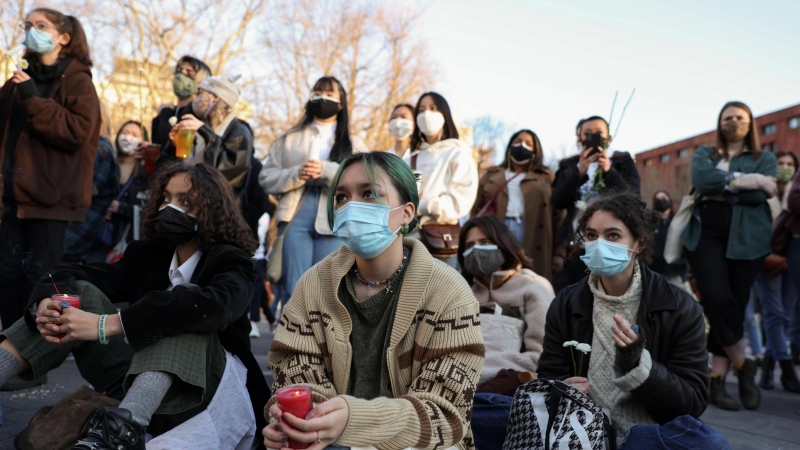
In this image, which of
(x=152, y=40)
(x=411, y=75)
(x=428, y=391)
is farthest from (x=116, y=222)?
(x=411, y=75)

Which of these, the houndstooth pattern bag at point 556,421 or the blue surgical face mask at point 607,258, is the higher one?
the blue surgical face mask at point 607,258

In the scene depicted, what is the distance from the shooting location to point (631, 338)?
9.75 ft

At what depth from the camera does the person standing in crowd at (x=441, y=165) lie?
524 cm

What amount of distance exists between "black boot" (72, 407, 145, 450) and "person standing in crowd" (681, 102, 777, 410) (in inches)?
160

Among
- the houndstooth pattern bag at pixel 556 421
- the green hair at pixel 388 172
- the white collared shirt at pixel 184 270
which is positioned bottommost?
the houndstooth pattern bag at pixel 556 421

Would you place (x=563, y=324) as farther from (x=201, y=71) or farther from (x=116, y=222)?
(x=116, y=222)

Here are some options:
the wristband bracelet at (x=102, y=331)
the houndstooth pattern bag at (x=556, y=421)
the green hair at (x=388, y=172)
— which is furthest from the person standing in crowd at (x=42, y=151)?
the houndstooth pattern bag at (x=556, y=421)

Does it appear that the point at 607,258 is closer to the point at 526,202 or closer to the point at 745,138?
the point at 526,202

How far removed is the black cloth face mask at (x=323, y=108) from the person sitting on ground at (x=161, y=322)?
5.94ft

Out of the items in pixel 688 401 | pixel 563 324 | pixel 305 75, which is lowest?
pixel 688 401

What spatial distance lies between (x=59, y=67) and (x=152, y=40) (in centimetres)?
1786

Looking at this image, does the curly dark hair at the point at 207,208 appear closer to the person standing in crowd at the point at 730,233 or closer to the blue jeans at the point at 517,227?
the blue jeans at the point at 517,227

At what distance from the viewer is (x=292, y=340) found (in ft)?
8.82

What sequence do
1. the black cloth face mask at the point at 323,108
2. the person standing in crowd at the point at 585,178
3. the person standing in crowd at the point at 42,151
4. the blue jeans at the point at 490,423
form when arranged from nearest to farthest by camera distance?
the blue jeans at the point at 490,423 < the person standing in crowd at the point at 42,151 < the black cloth face mask at the point at 323,108 < the person standing in crowd at the point at 585,178
